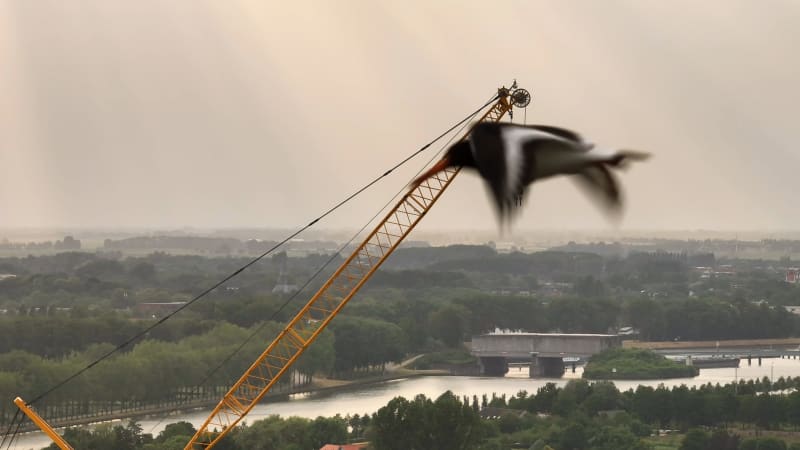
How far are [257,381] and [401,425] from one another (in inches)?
711

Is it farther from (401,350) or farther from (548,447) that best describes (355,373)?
(548,447)

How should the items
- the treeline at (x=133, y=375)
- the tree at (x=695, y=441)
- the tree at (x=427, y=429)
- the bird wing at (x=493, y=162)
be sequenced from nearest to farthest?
the bird wing at (x=493, y=162)
the tree at (x=427, y=429)
the tree at (x=695, y=441)
the treeline at (x=133, y=375)

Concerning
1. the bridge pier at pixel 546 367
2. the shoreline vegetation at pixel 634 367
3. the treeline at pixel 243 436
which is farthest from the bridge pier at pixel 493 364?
the treeline at pixel 243 436

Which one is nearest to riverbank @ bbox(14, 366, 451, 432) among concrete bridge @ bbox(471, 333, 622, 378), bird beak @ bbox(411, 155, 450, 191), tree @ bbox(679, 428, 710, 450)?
concrete bridge @ bbox(471, 333, 622, 378)

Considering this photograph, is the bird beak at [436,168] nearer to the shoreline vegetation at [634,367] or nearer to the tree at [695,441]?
the tree at [695,441]

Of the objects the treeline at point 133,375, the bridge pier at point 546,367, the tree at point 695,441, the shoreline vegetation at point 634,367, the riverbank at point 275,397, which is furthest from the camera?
the bridge pier at point 546,367

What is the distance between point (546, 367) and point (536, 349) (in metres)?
2.94

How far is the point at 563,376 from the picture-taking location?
6862 centimetres

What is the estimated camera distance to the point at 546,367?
70.6 meters

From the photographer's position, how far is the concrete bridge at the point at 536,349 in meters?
71.0

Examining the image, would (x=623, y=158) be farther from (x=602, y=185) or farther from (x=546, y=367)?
(x=546, y=367)

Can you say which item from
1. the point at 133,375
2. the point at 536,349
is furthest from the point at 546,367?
the point at 133,375

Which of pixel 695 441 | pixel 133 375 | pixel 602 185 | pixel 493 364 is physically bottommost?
pixel 695 441

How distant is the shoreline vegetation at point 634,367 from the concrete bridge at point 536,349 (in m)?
2.19
